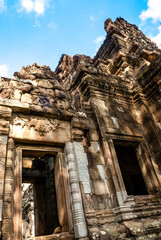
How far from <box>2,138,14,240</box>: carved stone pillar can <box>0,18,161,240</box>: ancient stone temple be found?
0.05 feet

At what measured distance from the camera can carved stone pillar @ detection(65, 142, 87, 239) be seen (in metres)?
3.40

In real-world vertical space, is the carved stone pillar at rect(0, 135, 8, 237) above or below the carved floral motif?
below

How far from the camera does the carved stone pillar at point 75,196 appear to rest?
3400 mm

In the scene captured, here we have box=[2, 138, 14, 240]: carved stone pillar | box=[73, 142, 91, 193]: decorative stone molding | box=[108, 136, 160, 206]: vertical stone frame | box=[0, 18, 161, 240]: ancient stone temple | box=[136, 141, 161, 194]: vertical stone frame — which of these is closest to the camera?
box=[2, 138, 14, 240]: carved stone pillar

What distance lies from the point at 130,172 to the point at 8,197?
7076 millimetres

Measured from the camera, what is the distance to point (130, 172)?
29.3 feet

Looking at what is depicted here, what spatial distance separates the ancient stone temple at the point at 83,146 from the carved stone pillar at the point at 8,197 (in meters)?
0.02

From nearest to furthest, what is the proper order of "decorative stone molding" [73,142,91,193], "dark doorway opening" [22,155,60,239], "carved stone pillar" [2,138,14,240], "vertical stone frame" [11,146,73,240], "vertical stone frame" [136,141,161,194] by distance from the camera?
1. "carved stone pillar" [2,138,14,240]
2. "vertical stone frame" [11,146,73,240]
3. "decorative stone molding" [73,142,91,193]
4. "vertical stone frame" [136,141,161,194]
5. "dark doorway opening" [22,155,60,239]

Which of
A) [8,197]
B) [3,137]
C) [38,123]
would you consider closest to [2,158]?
[3,137]

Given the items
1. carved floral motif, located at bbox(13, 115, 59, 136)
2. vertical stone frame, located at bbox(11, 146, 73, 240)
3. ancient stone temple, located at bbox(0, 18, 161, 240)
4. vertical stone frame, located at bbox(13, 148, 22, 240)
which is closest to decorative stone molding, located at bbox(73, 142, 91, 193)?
ancient stone temple, located at bbox(0, 18, 161, 240)

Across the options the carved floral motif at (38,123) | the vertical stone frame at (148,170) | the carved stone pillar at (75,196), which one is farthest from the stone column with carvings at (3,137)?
the vertical stone frame at (148,170)

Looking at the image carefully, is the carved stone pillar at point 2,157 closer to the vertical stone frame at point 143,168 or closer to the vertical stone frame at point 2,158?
the vertical stone frame at point 2,158

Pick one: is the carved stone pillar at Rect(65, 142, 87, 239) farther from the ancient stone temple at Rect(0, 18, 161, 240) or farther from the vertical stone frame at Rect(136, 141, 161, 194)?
the vertical stone frame at Rect(136, 141, 161, 194)

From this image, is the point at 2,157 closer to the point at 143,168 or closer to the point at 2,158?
the point at 2,158
